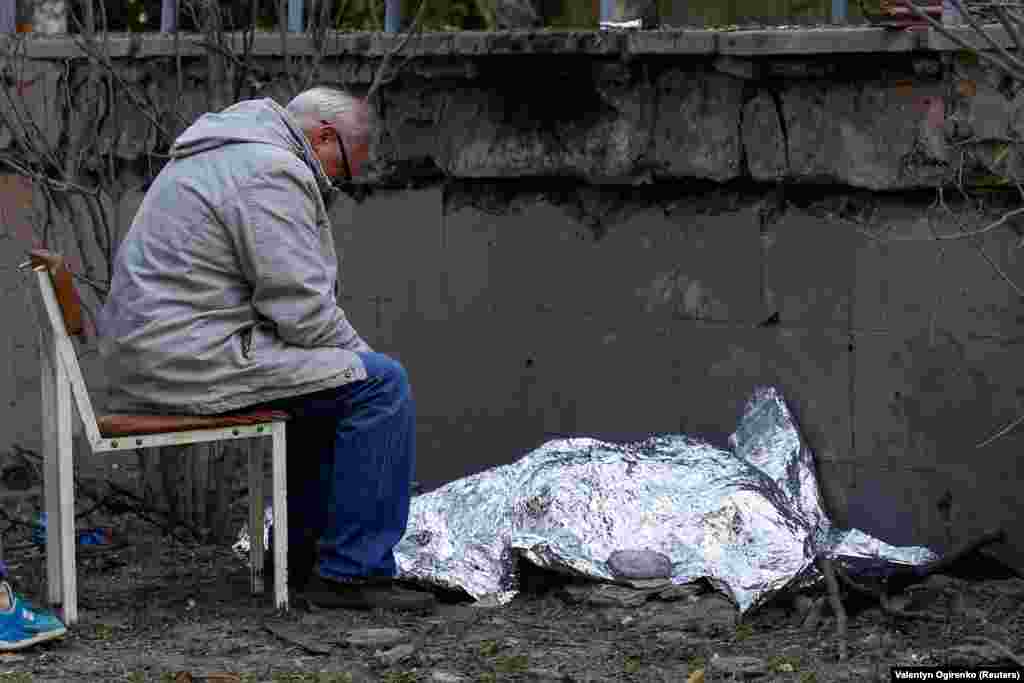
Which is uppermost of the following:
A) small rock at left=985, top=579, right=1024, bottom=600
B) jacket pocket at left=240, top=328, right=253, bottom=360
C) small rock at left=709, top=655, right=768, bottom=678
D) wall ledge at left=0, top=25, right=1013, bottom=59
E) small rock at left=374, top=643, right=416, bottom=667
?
wall ledge at left=0, top=25, right=1013, bottom=59

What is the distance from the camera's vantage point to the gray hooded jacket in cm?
449

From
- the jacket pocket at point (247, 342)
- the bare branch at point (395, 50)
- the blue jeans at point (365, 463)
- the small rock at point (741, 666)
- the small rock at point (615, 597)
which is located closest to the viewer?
the small rock at point (741, 666)

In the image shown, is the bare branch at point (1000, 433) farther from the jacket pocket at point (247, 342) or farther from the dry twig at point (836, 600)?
the jacket pocket at point (247, 342)

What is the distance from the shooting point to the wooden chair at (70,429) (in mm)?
4441

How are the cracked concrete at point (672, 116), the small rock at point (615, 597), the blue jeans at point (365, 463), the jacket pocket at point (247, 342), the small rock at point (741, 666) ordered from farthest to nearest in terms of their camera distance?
the cracked concrete at point (672, 116)
the small rock at point (615, 597)
the blue jeans at point (365, 463)
the jacket pocket at point (247, 342)
the small rock at point (741, 666)

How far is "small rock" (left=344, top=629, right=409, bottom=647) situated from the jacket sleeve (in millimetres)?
735


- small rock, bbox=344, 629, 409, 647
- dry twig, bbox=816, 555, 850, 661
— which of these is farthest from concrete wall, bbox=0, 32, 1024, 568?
small rock, bbox=344, 629, 409, 647

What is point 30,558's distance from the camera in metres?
5.54

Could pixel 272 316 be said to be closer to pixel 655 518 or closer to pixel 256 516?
pixel 256 516

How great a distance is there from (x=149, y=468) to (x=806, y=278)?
2188 mm

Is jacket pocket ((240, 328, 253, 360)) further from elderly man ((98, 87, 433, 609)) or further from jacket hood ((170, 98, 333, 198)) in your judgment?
jacket hood ((170, 98, 333, 198))

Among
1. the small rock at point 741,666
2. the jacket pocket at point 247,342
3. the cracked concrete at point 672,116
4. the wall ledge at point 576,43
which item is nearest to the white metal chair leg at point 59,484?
the jacket pocket at point 247,342

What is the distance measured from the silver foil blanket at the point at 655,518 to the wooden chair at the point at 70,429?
0.59 metres

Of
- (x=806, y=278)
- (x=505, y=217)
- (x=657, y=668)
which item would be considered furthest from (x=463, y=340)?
(x=657, y=668)
